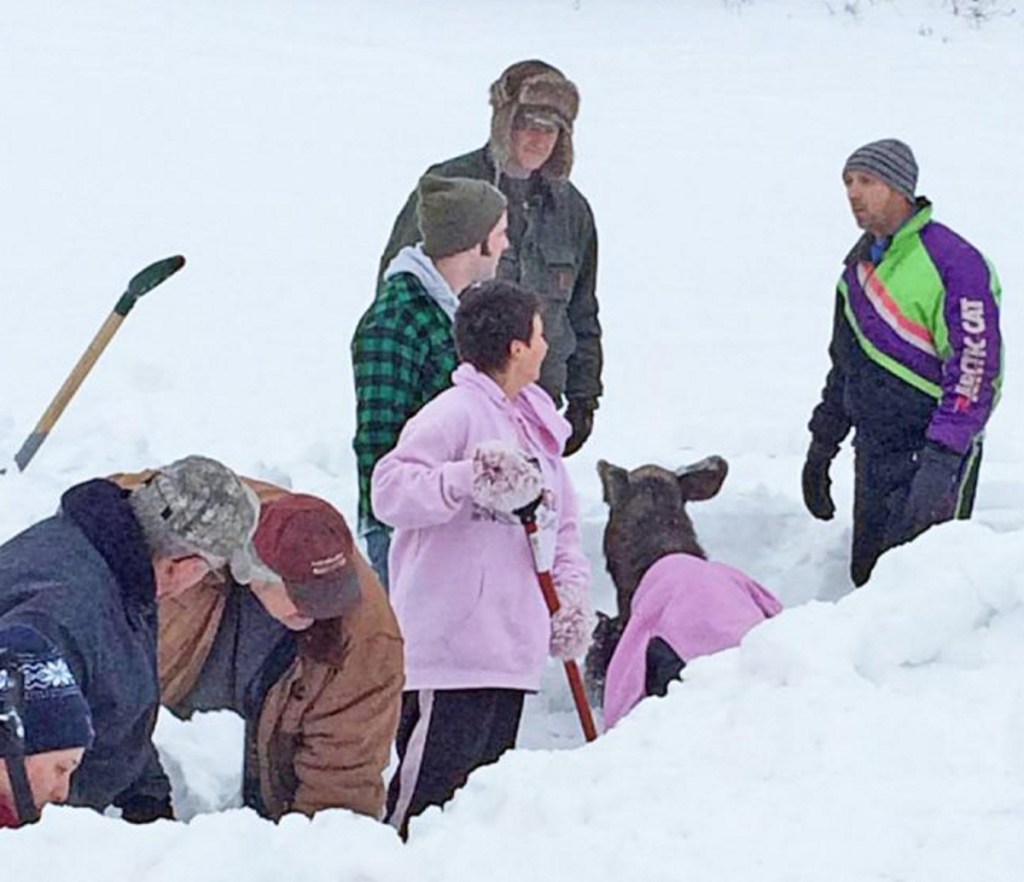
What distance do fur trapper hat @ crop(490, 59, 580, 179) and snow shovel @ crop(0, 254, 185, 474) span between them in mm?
1634

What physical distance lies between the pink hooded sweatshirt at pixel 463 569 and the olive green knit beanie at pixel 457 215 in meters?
0.45

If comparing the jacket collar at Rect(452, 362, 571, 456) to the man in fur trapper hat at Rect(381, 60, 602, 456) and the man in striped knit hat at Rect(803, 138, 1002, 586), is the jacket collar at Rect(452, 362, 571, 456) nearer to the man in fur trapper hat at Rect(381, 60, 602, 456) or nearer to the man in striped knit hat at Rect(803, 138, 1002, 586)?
the man in fur trapper hat at Rect(381, 60, 602, 456)

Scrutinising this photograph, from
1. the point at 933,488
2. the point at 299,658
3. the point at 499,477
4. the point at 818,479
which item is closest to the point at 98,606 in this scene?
the point at 299,658

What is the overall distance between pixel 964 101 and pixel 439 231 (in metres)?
8.90

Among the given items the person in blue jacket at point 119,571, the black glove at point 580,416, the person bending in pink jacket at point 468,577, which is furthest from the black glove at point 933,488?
the person in blue jacket at point 119,571

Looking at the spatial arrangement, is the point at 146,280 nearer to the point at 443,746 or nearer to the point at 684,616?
the point at 443,746

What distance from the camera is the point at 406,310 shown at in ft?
14.7

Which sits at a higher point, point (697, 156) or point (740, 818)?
point (697, 156)

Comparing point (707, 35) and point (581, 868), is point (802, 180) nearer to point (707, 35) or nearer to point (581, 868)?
point (707, 35)

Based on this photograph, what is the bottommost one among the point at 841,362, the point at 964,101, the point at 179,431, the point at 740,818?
the point at 179,431

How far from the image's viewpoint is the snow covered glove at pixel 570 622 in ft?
14.3

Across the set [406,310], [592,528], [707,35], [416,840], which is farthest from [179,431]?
[707,35]

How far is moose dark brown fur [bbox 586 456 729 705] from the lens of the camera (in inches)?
192

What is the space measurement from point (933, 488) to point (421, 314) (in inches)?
62.5
